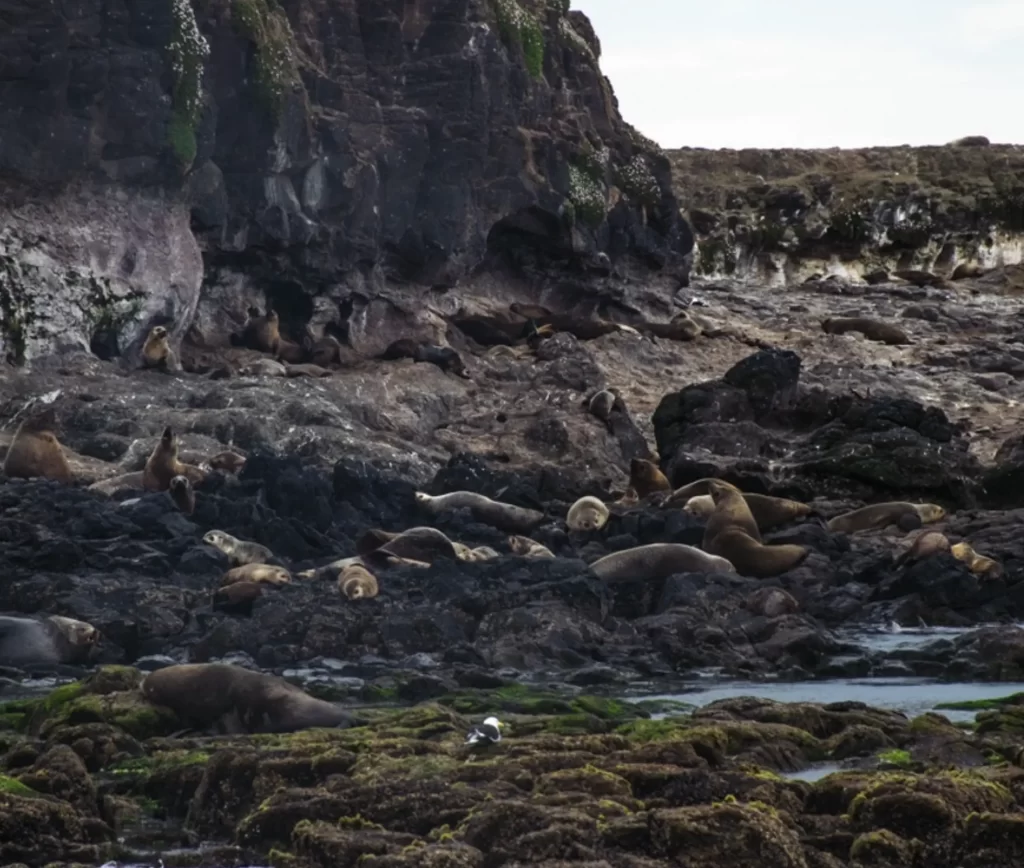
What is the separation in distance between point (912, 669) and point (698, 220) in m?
41.4

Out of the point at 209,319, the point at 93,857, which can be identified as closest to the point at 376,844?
the point at 93,857

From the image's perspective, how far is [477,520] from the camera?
20141 millimetres

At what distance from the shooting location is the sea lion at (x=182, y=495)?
18.8 meters

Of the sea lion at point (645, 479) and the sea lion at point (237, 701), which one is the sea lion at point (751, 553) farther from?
the sea lion at point (237, 701)

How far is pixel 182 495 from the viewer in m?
18.9

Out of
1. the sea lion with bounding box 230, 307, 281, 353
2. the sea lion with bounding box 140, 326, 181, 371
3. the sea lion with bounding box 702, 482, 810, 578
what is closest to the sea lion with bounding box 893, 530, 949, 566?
the sea lion with bounding box 702, 482, 810, 578

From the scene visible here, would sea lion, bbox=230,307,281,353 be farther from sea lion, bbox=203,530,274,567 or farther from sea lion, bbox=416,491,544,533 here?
sea lion, bbox=203,530,274,567

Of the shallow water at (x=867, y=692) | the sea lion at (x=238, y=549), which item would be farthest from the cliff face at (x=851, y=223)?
the shallow water at (x=867, y=692)

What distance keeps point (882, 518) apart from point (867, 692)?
9.24 meters

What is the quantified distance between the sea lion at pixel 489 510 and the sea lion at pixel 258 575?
189 inches

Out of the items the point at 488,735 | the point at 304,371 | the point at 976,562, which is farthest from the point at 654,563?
the point at 304,371

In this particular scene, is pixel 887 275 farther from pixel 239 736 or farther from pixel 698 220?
pixel 239 736

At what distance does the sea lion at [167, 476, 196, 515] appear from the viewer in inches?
739

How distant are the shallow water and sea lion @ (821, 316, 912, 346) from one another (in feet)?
87.3
